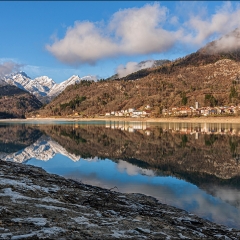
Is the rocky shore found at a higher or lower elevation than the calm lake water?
higher

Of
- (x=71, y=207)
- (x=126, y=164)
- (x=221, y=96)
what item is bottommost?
(x=126, y=164)

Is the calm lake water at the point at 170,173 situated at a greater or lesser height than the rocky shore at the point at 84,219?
lesser

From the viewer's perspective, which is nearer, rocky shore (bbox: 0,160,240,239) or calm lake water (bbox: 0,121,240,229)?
rocky shore (bbox: 0,160,240,239)

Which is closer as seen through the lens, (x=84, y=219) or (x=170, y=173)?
(x=84, y=219)

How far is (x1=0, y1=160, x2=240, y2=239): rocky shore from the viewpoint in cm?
813

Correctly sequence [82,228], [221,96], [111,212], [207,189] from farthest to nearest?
[221,96] < [207,189] < [111,212] < [82,228]

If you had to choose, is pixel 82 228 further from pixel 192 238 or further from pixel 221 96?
pixel 221 96

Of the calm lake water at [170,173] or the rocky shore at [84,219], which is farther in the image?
the calm lake water at [170,173]

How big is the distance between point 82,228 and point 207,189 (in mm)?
13793

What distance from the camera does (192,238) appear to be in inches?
366

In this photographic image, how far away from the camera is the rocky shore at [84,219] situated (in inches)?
320

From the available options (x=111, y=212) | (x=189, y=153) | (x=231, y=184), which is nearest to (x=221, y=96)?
(x=189, y=153)

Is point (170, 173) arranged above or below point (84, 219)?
below

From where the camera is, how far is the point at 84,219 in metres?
9.67
